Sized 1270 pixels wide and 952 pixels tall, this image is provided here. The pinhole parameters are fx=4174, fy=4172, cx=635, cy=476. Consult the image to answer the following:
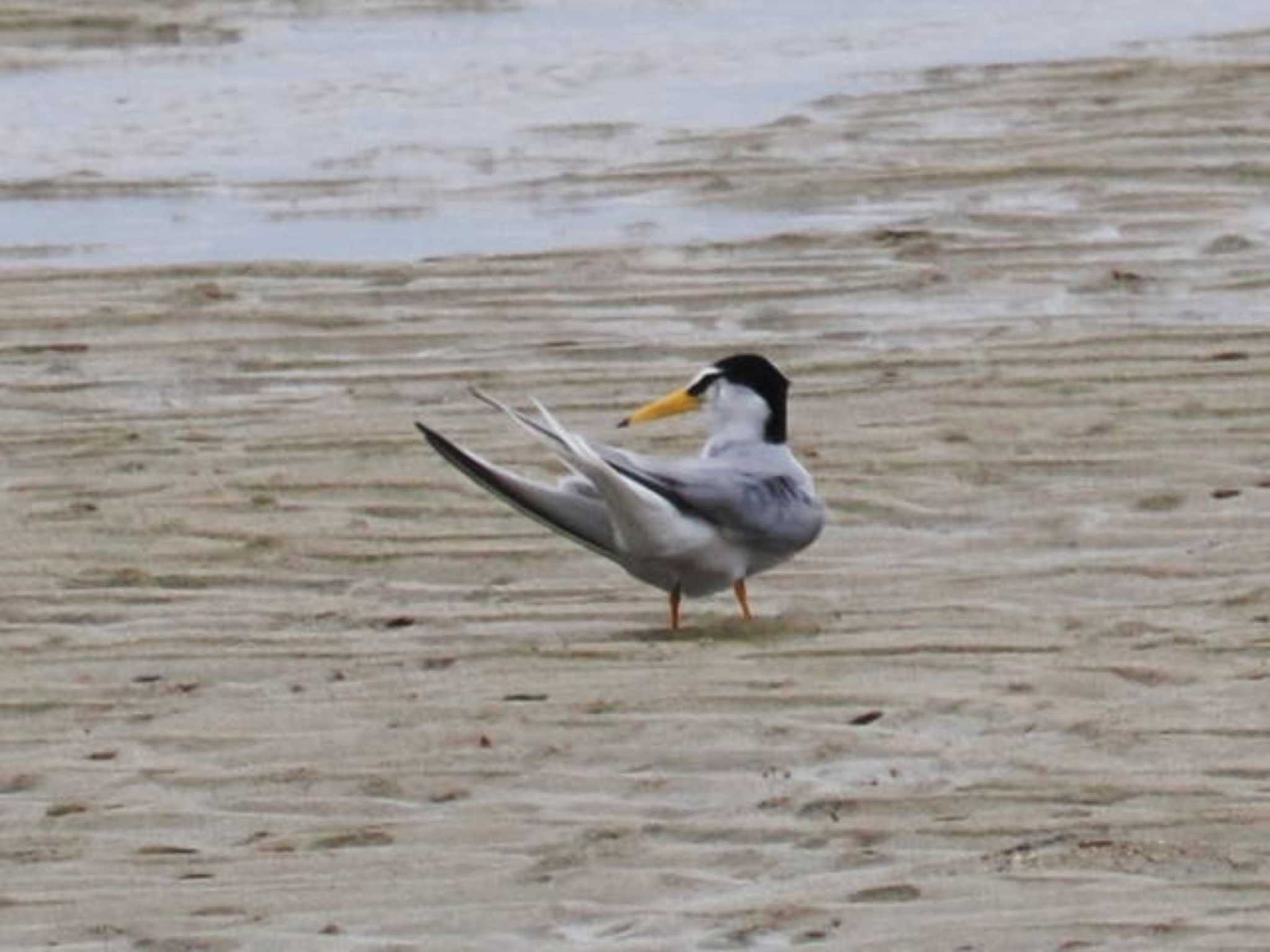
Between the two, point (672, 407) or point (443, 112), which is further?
point (443, 112)

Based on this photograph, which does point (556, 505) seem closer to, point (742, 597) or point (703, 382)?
point (742, 597)

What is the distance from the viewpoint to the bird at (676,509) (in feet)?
26.4

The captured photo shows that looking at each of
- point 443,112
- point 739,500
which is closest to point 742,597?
point 739,500

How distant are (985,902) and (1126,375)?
4.23 m

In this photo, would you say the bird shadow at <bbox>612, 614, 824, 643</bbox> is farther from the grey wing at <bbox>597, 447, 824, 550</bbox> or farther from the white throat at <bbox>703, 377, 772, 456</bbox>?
the white throat at <bbox>703, 377, 772, 456</bbox>

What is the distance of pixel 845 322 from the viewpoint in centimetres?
1113

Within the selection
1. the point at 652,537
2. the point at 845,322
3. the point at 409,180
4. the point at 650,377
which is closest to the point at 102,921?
the point at 652,537

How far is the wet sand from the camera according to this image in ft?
21.0

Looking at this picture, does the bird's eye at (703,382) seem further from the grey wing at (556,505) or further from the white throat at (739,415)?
the grey wing at (556,505)

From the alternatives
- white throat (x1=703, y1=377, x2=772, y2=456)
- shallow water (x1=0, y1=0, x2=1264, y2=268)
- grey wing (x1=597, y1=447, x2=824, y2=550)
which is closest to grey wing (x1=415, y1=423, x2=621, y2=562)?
grey wing (x1=597, y1=447, x2=824, y2=550)

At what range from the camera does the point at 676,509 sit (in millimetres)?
8164

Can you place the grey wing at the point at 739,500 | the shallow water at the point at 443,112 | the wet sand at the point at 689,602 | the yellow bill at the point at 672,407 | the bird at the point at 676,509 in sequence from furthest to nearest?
the shallow water at the point at 443,112, the yellow bill at the point at 672,407, the grey wing at the point at 739,500, the bird at the point at 676,509, the wet sand at the point at 689,602

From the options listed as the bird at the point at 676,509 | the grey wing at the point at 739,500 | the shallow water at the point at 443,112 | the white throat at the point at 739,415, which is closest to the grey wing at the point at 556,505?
the bird at the point at 676,509

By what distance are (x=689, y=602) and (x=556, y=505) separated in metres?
0.60
